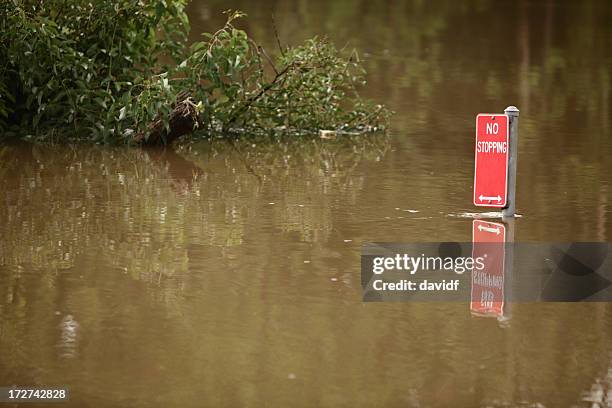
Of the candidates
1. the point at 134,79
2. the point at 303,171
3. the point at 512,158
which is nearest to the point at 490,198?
the point at 512,158

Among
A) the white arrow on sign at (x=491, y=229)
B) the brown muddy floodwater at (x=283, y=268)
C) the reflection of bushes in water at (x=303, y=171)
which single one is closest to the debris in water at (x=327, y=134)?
the reflection of bushes in water at (x=303, y=171)

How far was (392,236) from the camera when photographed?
9711 millimetres

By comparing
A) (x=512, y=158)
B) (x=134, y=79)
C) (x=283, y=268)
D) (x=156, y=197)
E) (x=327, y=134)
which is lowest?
(x=283, y=268)

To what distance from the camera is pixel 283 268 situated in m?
8.81

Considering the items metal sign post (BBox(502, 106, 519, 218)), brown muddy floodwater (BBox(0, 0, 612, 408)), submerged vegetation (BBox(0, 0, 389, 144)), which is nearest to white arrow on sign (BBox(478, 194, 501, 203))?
metal sign post (BBox(502, 106, 519, 218))

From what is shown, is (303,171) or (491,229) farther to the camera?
(303,171)

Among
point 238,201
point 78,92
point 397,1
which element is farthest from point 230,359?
point 397,1

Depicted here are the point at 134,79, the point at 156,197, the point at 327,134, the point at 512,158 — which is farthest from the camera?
the point at 327,134

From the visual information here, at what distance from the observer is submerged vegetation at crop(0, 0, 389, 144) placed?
13289 millimetres

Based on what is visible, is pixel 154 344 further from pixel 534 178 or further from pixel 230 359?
pixel 534 178

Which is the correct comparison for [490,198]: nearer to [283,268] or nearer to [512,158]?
[512,158]

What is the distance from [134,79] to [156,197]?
9.28ft

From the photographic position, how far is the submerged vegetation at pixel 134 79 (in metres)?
13.3

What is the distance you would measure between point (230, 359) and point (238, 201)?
428cm
